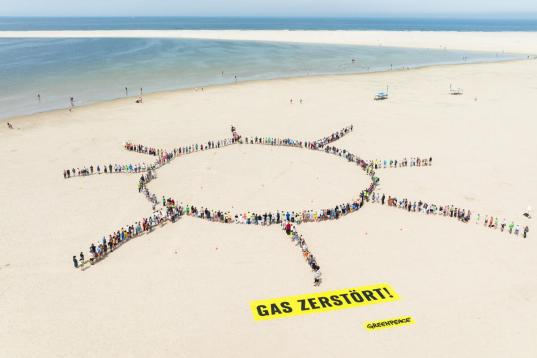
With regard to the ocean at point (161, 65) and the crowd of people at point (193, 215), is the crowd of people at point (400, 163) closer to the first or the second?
the crowd of people at point (193, 215)

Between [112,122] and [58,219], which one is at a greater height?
[112,122]

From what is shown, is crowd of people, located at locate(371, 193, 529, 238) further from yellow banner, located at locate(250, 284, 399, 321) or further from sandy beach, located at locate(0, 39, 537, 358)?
yellow banner, located at locate(250, 284, 399, 321)

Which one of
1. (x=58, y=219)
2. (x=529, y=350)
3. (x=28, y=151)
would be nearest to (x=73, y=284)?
(x=58, y=219)

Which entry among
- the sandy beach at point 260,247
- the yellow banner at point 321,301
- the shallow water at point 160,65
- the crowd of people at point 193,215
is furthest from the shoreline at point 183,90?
the yellow banner at point 321,301

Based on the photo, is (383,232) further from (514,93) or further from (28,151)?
(514,93)

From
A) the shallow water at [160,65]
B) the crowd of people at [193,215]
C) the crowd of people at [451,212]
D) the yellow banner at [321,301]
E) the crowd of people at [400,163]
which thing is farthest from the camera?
the shallow water at [160,65]

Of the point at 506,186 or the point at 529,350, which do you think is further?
the point at 506,186

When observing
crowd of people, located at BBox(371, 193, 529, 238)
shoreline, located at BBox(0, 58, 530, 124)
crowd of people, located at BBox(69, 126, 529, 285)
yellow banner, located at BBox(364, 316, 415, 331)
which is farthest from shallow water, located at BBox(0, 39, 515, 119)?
yellow banner, located at BBox(364, 316, 415, 331)
